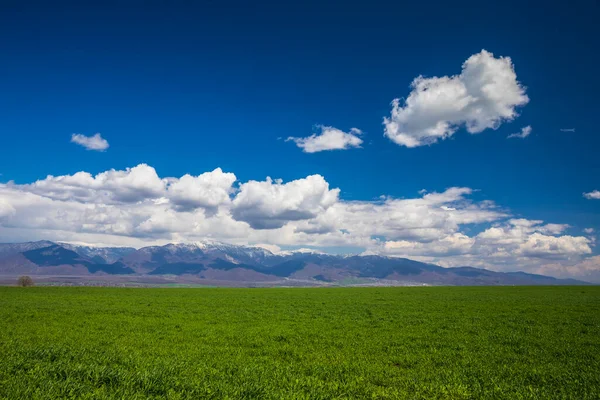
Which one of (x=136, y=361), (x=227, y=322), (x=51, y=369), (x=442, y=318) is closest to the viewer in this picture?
(x=51, y=369)

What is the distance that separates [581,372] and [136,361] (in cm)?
1994

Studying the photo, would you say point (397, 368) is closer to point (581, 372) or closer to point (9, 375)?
point (581, 372)

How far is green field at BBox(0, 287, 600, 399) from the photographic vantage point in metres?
11.8

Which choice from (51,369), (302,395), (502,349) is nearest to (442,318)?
(502,349)

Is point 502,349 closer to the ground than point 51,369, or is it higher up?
closer to the ground

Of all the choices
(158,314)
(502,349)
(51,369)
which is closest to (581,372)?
(502,349)

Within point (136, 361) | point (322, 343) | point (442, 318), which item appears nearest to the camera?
point (136, 361)

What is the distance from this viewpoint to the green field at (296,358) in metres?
11.8

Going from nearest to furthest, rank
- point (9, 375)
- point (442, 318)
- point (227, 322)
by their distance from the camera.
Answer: point (9, 375), point (227, 322), point (442, 318)

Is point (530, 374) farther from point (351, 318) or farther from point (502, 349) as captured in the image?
point (351, 318)

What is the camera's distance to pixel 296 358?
18188mm

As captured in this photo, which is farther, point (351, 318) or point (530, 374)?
point (351, 318)

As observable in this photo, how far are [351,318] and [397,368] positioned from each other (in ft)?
58.6

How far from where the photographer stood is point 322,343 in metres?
21.9
